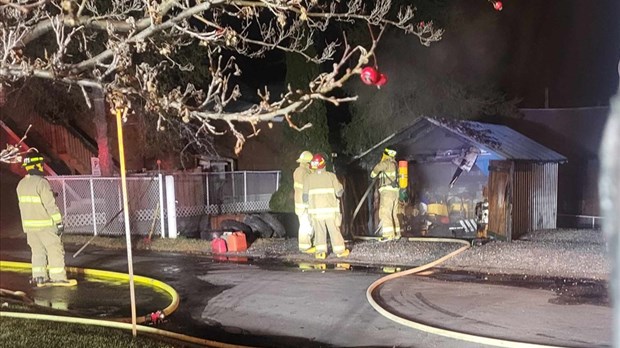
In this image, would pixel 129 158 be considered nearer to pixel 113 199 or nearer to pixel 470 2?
pixel 113 199

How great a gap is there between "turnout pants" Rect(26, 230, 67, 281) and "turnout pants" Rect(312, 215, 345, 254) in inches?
172

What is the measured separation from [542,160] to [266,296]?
24.9ft

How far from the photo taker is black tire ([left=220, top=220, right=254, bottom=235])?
40.3 feet

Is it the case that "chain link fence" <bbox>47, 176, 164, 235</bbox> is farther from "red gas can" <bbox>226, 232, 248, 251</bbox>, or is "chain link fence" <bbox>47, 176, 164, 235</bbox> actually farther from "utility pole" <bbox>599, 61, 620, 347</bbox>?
"utility pole" <bbox>599, 61, 620, 347</bbox>

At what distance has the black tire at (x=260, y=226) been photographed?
1262cm

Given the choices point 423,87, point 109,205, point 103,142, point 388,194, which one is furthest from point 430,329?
point 103,142

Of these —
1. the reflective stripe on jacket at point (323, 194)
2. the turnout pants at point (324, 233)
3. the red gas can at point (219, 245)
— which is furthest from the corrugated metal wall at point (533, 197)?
the red gas can at point (219, 245)

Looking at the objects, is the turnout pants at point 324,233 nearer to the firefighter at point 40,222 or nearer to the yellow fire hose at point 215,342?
the yellow fire hose at point 215,342

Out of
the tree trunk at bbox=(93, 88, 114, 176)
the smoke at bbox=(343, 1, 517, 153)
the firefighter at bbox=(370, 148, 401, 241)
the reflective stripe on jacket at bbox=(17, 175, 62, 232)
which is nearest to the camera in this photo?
the reflective stripe on jacket at bbox=(17, 175, 62, 232)

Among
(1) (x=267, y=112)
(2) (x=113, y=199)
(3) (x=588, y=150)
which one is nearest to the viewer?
(1) (x=267, y=112)

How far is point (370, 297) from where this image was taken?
7.09 meters

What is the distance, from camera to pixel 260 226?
12.6 m

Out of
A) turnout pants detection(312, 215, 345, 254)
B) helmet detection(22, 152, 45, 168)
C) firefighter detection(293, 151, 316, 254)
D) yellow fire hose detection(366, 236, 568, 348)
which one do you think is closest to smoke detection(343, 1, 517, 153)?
firefighter detection(293, 151, 316, 254)

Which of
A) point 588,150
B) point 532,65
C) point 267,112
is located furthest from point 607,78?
point 267,112
